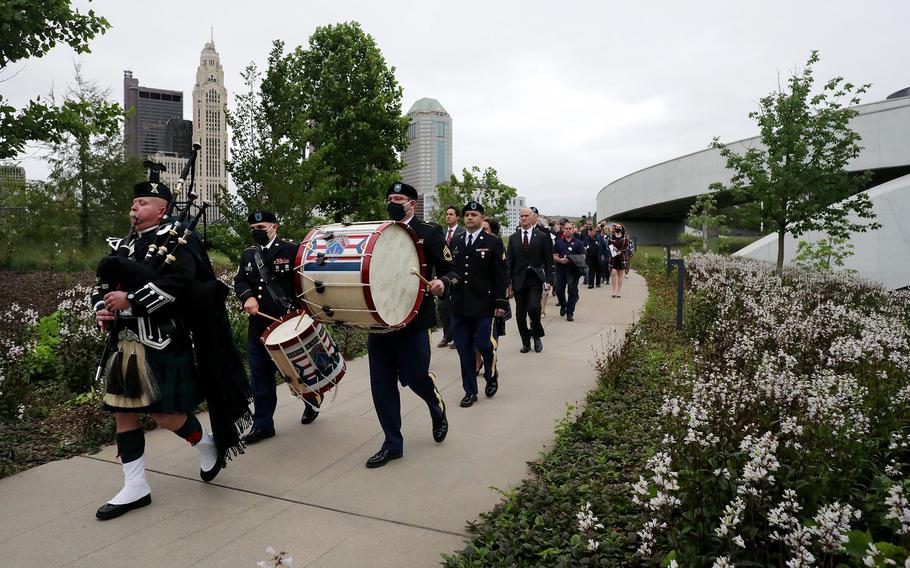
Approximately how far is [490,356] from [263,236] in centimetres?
268

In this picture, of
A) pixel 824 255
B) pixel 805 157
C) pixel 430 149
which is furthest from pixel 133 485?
pixel 430 149

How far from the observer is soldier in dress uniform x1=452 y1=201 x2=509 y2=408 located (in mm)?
6074

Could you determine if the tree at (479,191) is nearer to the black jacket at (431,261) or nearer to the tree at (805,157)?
the tree at (805,157)

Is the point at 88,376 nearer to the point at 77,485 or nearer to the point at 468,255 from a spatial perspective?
the point at 77,485

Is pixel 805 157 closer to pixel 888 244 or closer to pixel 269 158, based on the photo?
pixel 888 244

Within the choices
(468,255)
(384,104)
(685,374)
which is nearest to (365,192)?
(384,104)

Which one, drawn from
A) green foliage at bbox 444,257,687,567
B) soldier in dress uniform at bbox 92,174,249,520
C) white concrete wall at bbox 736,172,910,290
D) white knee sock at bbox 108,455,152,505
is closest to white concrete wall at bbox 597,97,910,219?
white concrete wall at bbox 736,172,910,290

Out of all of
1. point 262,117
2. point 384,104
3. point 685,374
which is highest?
point 384,104

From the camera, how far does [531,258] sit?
28.2ft

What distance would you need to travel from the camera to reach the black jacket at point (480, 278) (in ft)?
20.0

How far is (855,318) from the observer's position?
7301mm

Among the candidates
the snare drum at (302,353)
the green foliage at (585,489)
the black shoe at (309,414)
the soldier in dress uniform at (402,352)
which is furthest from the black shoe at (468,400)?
the snare drum at (302,353)

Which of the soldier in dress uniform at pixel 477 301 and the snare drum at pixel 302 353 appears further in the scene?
the soldier in dress uniform at pixel 477 301

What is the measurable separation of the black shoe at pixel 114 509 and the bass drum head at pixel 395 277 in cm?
195
